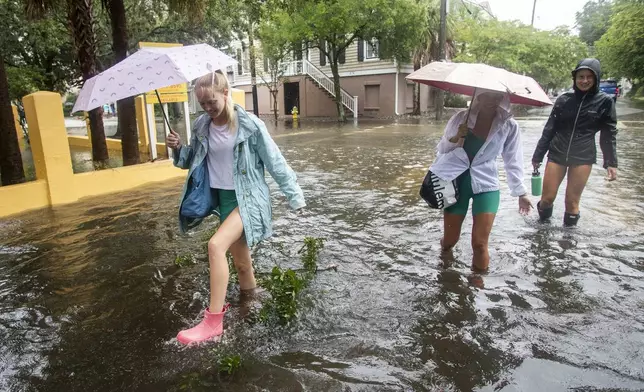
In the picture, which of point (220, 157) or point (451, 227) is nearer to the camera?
point (220, 157)

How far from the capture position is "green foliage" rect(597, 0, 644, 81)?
27797mm

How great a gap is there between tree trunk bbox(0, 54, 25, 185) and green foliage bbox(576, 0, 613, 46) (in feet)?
211

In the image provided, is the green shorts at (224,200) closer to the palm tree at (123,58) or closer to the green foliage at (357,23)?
the palm tree at (123,58)

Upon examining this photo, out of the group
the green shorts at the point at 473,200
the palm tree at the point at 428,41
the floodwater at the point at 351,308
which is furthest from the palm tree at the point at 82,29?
the palm tree at the point at 428,41

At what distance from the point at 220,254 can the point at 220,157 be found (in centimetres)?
72

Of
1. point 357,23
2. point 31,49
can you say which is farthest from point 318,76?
point 31,49

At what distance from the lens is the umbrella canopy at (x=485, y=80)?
11.6 ft

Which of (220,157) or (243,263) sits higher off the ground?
(220,157)

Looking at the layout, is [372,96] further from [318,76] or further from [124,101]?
[124,101]

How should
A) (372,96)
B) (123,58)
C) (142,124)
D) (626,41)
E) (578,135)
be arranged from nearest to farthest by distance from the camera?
(578,135) < (123,58) < (142,124) < (626,41) < (372,96)

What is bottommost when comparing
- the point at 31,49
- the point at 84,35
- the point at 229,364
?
the point at 229,364

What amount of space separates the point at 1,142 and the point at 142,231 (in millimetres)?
3503

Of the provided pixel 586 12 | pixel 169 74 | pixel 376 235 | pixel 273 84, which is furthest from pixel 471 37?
pixel 586 12

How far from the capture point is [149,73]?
11.8ft
